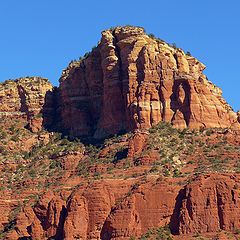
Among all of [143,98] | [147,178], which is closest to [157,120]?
[143,98]

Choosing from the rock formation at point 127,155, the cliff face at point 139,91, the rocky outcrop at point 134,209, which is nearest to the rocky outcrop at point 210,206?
the rocky outcrop at point 134,209

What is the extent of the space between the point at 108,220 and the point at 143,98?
22.6m

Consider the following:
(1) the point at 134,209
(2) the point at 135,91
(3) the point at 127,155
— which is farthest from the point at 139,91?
(1) the point at 134,209

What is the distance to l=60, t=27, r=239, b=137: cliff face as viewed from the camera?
18300 cm

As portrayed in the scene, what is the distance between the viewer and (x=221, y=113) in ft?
609

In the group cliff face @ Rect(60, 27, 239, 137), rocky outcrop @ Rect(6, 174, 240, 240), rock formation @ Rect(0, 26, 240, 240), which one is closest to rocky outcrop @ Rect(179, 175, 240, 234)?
rocky outcrop @ Rect(6, 174, 240, 240)

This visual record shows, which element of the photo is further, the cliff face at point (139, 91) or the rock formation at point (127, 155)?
the cliff face at point (139, 91)

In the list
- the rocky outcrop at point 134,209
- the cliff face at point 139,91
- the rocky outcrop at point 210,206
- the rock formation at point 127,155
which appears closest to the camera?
the rocky outcrop at point 210,206

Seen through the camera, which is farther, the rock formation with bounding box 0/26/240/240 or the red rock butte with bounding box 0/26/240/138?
the red rock butte with bounding box 0/26/240/138

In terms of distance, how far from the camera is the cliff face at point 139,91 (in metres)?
183

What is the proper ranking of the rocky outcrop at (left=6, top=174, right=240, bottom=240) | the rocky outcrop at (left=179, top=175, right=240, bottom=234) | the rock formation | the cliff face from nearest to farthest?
the rocky outcrop at (left=179, top=175, right=240, bottom=234) → the rocky outcrop at (left=6, top=174, right=240, bottom=240) → the rock formation → the cliff face

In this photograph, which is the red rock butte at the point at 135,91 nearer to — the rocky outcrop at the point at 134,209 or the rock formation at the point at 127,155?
the rock formation at the point at 127,155

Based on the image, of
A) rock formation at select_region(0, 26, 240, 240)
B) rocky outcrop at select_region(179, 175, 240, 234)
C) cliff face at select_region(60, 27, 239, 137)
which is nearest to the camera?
rocky outcrop at select_region(179, 175, 240, 234)

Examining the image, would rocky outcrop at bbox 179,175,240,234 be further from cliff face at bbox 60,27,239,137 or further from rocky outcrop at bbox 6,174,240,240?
cliff face at bbox 60,27,239,137
